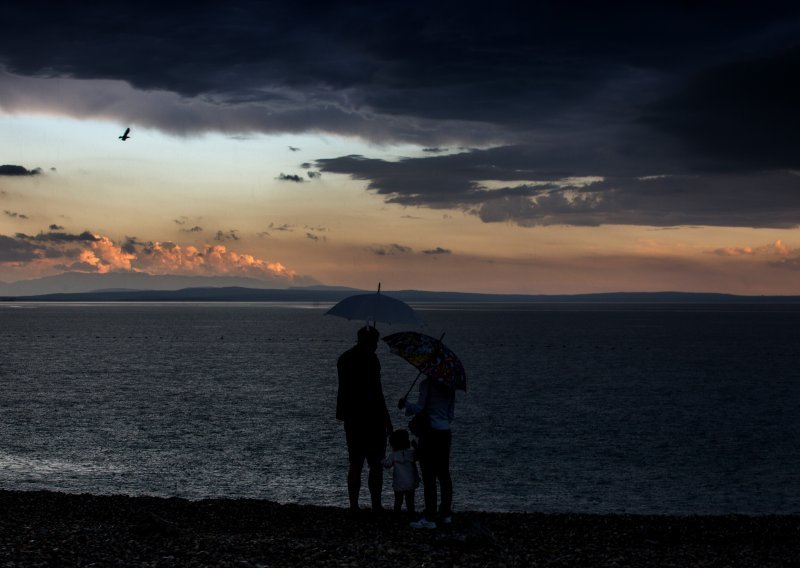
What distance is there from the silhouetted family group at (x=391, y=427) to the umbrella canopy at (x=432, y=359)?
0.91 ft

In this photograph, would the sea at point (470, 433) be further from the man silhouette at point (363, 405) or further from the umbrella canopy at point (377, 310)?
the umbrella canopy at point (377, 310)

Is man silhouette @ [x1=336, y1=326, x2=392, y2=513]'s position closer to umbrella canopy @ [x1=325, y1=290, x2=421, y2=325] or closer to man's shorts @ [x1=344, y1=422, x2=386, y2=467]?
man's shorts @ [x1=344, y1=422, x2=386, y2=467]

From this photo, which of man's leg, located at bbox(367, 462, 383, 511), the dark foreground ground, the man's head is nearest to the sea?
the dark foreground ground

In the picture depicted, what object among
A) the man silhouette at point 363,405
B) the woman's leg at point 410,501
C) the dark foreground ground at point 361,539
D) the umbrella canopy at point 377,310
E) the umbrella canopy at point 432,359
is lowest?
the dark foreground ground at point 361,539

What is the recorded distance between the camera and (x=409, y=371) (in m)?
76.6

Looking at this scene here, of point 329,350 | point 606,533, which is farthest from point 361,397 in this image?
point 329,350

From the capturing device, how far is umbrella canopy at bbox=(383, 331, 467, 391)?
12672mm

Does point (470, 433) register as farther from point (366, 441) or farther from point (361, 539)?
point (361, 539)

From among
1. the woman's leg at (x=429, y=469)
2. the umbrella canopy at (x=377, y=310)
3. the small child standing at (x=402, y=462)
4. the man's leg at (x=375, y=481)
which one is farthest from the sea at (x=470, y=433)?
the umbrella canopy at (x=377, y=310)

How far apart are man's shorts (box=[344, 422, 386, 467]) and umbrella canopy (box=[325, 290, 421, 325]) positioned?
1793 millimetres

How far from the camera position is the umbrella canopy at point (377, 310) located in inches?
530

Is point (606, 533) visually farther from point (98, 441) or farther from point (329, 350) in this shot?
point (329, 350)

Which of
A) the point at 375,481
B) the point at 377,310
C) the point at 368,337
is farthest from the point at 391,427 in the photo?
the point at 377,310

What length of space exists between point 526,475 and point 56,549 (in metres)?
18.2
